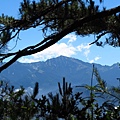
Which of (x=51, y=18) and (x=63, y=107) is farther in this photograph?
(x=51, y=18)

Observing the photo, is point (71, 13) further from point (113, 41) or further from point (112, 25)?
point (113, 41)

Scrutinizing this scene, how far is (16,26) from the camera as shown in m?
5.36

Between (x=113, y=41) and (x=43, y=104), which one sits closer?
(x=43, y=104)

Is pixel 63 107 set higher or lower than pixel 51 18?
lower

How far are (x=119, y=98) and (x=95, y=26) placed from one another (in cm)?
490

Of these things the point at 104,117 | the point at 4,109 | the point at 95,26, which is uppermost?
the point at 95,26

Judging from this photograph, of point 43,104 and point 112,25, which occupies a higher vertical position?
point 112,25

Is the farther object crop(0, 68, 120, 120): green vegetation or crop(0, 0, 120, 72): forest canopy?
crop(0, 0, 120, 72): forest canopy

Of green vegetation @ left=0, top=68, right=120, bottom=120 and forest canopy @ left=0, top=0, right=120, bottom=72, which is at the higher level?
forest canopy @ left=0, top=0, right=120, bottom=72

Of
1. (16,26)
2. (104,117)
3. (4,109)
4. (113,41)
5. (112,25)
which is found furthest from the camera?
(113,41)

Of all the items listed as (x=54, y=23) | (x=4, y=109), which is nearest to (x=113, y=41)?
(x=54, y=23)

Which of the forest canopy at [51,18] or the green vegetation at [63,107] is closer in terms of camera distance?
the green vegetation at [63,107]

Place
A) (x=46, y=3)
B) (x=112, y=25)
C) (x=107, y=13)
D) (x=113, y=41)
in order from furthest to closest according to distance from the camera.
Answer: (x=113, y=41) → (x=112, y=25) → (x=46, y=3) → (x=107, y=13)

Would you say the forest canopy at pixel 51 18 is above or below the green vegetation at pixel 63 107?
above
